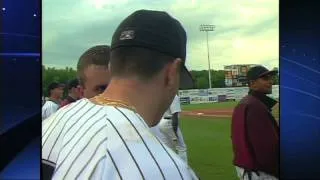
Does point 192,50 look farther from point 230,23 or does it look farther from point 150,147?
point 150,147

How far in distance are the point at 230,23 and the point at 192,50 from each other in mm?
233

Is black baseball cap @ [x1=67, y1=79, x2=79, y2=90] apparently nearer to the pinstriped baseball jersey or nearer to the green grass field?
the green grass field

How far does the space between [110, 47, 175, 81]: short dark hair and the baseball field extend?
1.32 m

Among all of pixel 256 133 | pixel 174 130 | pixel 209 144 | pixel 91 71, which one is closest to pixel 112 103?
pixel 91 71

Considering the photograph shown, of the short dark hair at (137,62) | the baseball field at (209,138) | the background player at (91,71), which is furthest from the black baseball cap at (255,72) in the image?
the short dark hair at (137,62)

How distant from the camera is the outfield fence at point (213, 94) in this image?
6.79ft

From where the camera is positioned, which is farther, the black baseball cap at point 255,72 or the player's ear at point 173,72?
the black baseball cap at point 255,72

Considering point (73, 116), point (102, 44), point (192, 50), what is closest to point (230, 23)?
point (192, 50)

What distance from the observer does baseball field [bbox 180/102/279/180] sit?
2168 millimetres

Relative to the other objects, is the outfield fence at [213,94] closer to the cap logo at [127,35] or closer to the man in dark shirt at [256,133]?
the man in dark shirt at [256,133]

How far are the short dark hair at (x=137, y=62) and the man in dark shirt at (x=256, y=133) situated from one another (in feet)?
4.96

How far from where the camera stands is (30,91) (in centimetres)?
212

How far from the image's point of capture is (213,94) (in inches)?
86.1

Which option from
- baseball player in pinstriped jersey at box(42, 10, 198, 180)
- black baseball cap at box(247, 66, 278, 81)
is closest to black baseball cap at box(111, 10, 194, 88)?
baseball player in pinstriped jersey at box(42, 10, 198, 180)
